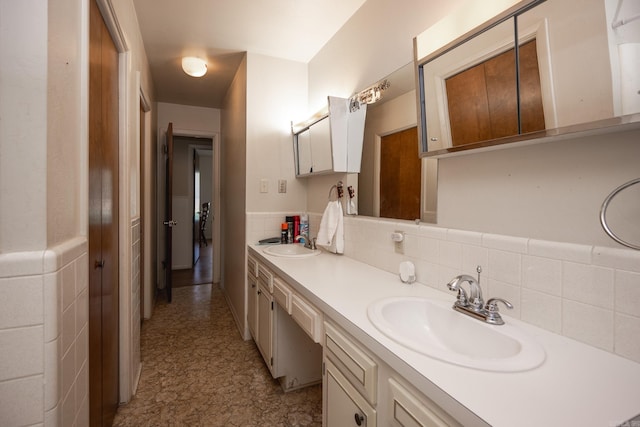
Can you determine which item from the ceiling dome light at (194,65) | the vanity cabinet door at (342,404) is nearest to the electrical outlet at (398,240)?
the vanity cabinet door at (342,404)

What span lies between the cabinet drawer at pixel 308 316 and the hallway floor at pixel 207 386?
70 cm

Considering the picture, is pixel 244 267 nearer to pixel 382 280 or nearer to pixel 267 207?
pixel 267 207

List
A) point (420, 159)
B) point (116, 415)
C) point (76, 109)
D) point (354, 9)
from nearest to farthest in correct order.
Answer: point (76, 109) → point (420, 159) → point (116, 415) → point (354, 9)

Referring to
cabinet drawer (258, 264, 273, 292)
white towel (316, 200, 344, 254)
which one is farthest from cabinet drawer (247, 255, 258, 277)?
white towel (316, 200, 344, 254)

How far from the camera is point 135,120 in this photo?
1.95 m

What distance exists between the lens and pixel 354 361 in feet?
3.00

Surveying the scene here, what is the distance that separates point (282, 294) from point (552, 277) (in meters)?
1.18

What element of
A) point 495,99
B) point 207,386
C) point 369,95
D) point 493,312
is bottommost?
point 207,386

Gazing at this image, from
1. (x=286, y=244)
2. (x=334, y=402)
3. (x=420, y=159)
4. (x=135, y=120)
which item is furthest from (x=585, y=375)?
(x=135, y=120)

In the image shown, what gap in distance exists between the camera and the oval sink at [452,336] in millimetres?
699

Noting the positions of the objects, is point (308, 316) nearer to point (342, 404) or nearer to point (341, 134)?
point (342, 404)

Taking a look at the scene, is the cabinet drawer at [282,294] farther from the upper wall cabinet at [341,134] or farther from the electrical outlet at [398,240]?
the upper wall cabinet at [341,134]

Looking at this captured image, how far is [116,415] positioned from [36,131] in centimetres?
166

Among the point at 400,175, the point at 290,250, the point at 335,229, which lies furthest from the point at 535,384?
the point at 290,250
